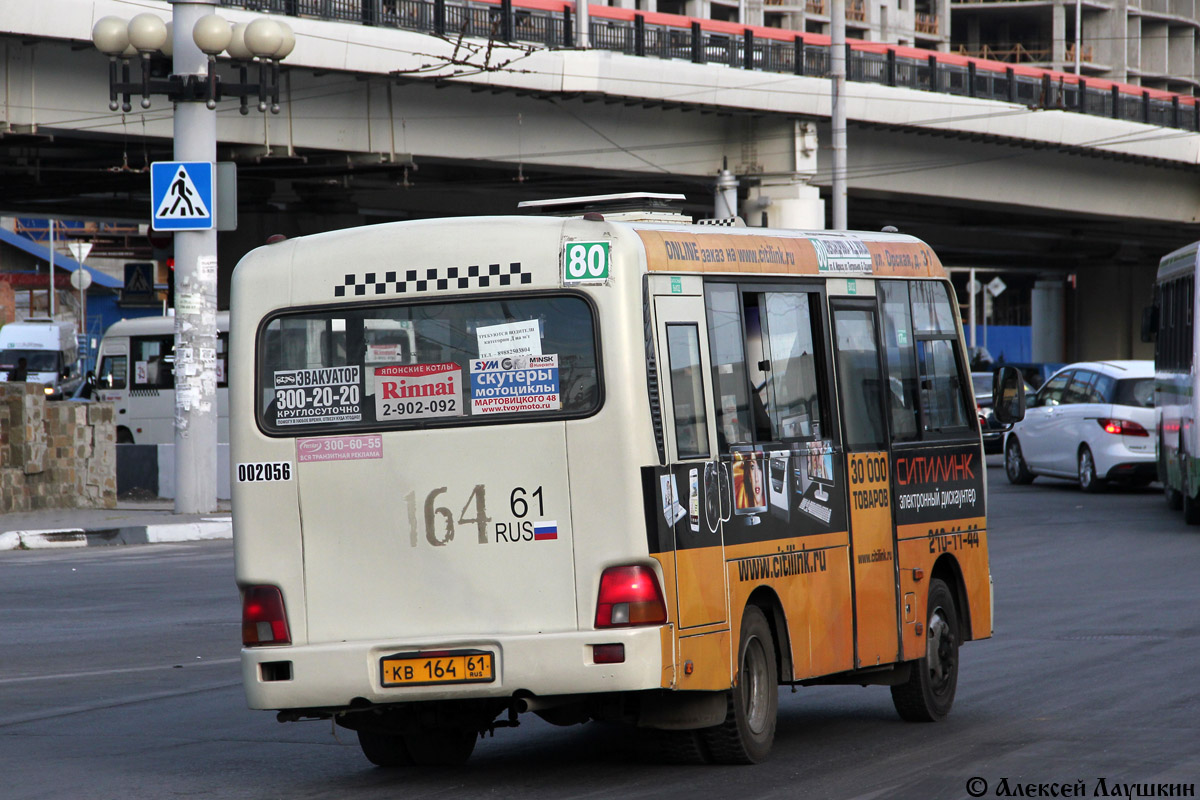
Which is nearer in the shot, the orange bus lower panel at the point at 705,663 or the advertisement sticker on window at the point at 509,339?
the orange bus lower panel at the point at 705,663

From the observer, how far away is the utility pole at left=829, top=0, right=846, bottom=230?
118ft

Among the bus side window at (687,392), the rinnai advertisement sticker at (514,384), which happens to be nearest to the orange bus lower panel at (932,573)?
the bus side window at (687,392)

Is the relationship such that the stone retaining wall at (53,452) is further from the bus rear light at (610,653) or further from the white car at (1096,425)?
the bus rear light at (610,653)

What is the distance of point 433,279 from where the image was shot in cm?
720

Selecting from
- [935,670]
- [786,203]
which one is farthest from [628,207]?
[786,203]

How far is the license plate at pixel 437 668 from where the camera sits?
6.95 meters

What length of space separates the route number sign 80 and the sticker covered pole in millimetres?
15105

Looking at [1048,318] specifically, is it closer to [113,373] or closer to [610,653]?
[113,373]

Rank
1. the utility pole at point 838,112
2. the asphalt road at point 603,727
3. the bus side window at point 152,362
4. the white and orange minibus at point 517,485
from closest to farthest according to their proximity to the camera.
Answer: the white and orange minibus at point 517,485, the asphalt road at point 603,727, the bus side window at point 152,362, the utility pole at point 838,112

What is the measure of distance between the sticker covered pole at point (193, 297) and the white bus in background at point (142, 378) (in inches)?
390

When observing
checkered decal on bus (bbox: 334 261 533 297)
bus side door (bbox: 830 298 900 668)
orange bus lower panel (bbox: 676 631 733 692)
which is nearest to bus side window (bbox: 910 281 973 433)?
bus side door (bbox: 830 298 900 668)

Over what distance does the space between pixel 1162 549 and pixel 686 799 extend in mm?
12212

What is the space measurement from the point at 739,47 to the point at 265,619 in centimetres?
3016

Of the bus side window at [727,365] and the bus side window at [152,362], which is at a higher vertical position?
the bus side window at [152,362]
